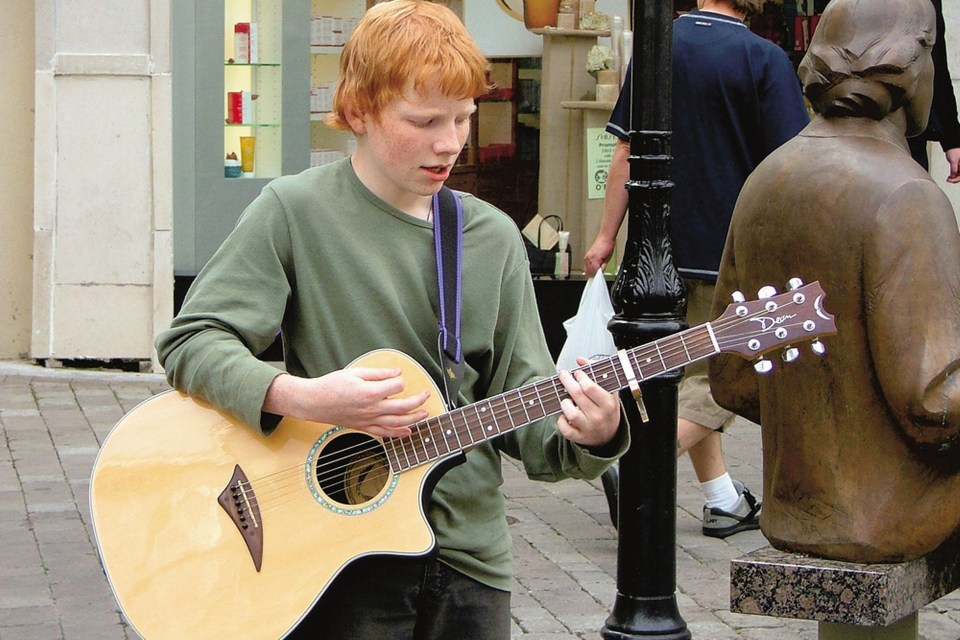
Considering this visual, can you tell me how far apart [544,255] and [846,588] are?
5.98 m

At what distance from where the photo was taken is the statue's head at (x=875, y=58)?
339 cm

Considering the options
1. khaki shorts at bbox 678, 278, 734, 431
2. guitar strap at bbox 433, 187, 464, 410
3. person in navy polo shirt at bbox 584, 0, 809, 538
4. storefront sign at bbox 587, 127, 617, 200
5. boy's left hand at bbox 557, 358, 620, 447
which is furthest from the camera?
storefront sign at bbox 587, 127, 617, 200

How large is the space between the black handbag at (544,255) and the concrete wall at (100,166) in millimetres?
2061

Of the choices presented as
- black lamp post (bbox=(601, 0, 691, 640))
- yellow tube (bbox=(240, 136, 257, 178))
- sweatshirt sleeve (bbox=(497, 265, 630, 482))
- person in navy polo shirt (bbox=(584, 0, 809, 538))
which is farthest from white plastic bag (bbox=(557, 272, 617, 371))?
yellow tube (bbox=(240, 136, 257, 178))

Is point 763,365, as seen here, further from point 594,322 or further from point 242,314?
point 594,322

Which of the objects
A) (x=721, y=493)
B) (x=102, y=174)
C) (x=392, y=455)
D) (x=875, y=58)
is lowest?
(x=721, y=493)

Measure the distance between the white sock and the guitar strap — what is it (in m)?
3.17

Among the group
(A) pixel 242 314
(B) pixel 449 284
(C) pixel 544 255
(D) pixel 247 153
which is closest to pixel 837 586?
(B) pixel 449 284

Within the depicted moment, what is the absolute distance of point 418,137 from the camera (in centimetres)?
271

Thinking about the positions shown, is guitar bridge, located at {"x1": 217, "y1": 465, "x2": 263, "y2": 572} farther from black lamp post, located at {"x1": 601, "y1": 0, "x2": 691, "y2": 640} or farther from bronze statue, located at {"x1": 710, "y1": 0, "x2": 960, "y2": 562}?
black lamp post, located at {"x1": 601, "y1": 0, "x2": 691, "y2": 640}

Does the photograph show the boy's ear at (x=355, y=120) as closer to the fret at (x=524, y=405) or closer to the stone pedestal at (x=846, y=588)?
the fret at (x=524, y=405)

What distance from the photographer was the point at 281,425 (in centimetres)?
286

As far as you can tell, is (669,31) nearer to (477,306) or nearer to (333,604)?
(477,306)

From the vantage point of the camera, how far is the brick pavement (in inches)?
190
